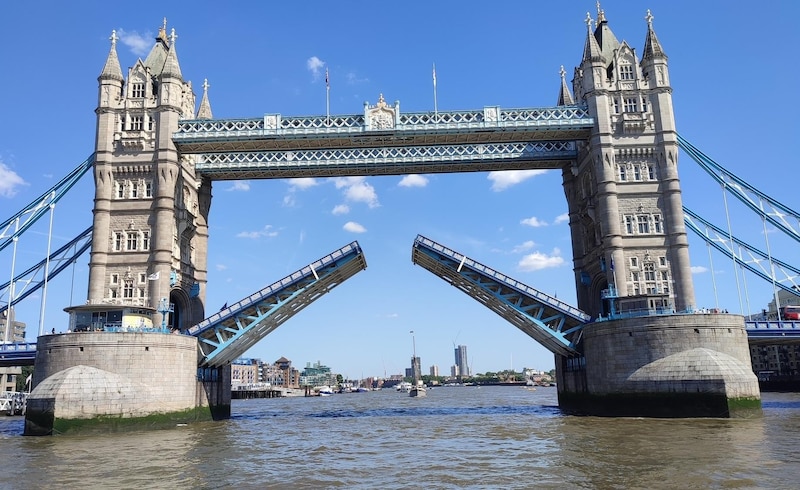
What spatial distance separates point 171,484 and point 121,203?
29669 mm

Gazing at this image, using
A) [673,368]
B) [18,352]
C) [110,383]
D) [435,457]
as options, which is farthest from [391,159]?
[18,352]

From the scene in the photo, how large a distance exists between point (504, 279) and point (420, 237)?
20.2 ft

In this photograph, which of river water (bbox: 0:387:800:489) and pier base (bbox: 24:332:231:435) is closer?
river water (bbox: 0:387:800:489)

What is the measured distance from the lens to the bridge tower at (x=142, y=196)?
4253 centimetres

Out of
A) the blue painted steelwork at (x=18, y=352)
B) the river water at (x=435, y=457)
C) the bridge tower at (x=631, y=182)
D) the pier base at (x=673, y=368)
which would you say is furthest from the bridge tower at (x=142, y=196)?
the bridge tower at (x=631, y=182)

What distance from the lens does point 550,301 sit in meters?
41.4

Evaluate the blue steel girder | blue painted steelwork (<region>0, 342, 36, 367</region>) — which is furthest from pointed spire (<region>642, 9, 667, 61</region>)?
blue painted steelwork (<region>0, 342, 36, 367</region>)

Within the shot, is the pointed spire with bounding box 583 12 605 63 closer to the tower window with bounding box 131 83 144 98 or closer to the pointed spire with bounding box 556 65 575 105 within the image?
the pointed spire with bounding box 556 65 575 105

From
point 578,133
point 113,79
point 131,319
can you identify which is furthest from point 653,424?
point 113,79

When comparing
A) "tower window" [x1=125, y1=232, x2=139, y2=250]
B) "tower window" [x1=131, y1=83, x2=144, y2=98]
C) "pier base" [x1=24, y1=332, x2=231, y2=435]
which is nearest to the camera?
"pier base" [x1=24, y1=332, x2=231, y2=435]

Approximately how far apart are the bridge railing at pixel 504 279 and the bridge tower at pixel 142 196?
55.8 ft

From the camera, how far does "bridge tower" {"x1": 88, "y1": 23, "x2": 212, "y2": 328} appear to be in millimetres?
42531

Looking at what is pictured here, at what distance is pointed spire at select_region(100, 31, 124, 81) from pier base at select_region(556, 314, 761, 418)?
36.7m

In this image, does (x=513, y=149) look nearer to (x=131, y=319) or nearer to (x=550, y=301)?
(x=550, y=301)
